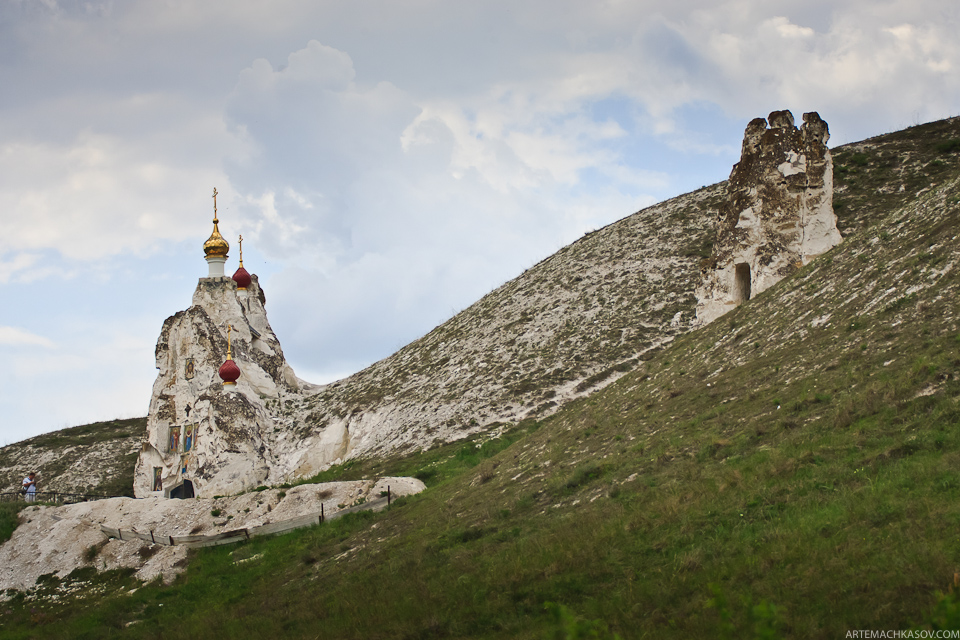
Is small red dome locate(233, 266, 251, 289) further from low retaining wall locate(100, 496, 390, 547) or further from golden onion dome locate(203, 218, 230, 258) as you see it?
low retaining wall locate(100, 496, 390, 547)

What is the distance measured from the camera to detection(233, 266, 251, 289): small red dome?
4531 cm

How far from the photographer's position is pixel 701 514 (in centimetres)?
1560

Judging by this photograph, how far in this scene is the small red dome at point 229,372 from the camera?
40062mm

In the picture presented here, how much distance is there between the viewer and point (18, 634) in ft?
78.0

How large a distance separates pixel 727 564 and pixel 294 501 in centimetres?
1822

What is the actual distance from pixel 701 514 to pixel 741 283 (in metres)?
18.9

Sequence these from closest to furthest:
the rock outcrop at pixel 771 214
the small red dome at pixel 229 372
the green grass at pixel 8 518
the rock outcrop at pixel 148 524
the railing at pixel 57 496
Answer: the rock outcrop at pixel 148 524 < the green grass at pixel 8 518 < the rock outcrop at pixel 771 214 < the small red dome at pixel 229 372 < the railing at pixel 57 496

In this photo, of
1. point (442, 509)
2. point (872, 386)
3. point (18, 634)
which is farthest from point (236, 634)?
point (872, 386)

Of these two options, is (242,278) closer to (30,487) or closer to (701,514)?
(30,487)

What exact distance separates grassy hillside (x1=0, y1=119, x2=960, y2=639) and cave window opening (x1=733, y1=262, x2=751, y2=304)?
3183 millimetres

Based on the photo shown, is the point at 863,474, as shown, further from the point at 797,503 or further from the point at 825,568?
the point at 825,568

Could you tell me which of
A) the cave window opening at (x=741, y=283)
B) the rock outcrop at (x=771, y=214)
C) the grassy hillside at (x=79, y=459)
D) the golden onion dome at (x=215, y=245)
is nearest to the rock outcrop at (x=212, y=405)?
the golden onion dome at (x=215, y=245)

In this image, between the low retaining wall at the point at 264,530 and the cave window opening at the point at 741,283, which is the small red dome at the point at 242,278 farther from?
the cave window opening at the point at 741,283

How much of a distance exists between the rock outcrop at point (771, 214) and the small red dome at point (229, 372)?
19.3m
